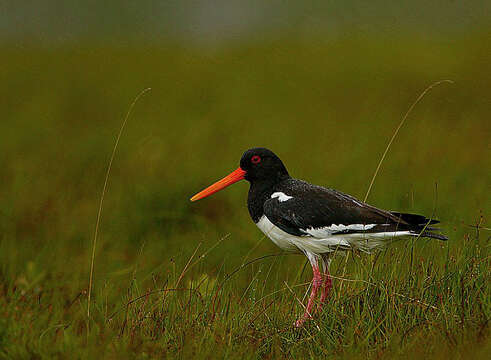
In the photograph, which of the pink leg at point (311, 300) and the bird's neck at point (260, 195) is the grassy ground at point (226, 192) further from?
the bird's neck at point (260, 195)

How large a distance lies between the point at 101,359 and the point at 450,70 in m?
9.79

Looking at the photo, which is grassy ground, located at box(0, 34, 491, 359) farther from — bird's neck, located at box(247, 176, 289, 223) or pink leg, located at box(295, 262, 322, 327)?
bird's neck, located at box(247, 176, 289, 223)

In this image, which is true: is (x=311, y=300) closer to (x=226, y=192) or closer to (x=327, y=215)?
(x=327, y=215)

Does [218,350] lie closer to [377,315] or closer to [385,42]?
[377,315]

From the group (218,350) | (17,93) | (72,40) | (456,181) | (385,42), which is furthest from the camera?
(72,40)

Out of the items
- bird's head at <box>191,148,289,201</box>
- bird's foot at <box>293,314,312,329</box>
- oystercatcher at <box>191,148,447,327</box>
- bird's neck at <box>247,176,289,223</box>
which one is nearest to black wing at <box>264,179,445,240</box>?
oystercatcher at <box>191,148,447,327</box>

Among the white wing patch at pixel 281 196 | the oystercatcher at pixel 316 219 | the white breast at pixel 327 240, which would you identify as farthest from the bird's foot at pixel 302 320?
the white wing patch at pixel 281 196

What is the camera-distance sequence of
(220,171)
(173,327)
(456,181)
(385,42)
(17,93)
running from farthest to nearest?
(385,42), (17,93), (220,171), (456,181), (173,327)

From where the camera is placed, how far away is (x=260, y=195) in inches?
207

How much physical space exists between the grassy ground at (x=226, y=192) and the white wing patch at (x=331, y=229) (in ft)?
0.80

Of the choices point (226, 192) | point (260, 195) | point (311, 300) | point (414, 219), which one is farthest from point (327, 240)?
point (226, 192)

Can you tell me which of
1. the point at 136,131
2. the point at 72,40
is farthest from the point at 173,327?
the point at 72,40

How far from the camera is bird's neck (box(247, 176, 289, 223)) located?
5.23 meters

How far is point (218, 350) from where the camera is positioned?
12.9ft
